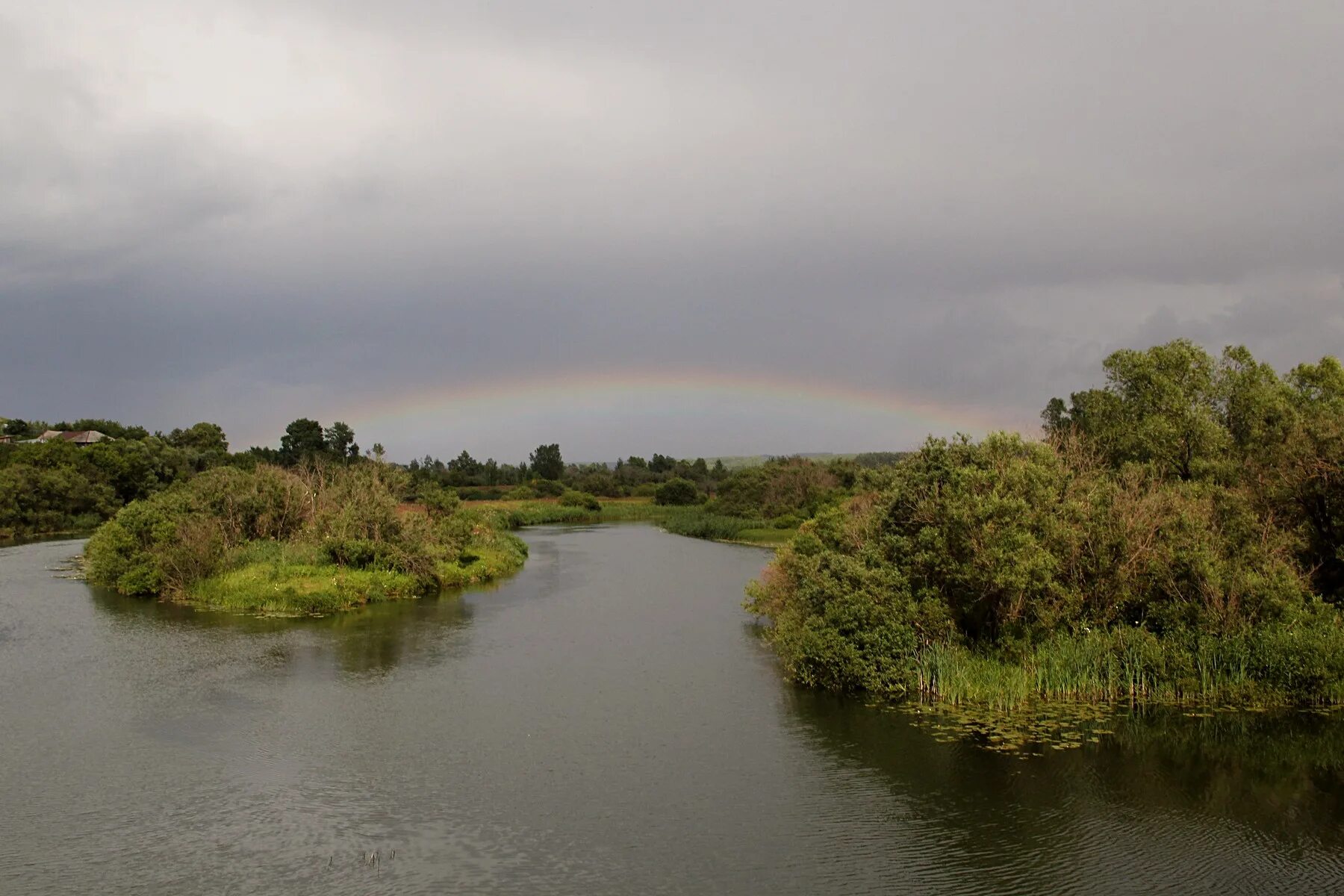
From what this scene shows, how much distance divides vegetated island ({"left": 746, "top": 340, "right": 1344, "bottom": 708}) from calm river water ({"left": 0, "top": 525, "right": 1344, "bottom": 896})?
1312 mm

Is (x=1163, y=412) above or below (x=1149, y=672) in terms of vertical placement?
above

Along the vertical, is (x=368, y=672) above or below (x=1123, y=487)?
below

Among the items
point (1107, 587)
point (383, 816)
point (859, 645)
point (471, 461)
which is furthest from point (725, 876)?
point (471, 461)

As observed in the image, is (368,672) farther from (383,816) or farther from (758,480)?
(758,480)

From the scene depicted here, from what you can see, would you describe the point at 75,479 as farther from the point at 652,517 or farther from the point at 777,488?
the point at 777,488

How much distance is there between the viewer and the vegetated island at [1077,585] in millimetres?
21422

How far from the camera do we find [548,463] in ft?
515

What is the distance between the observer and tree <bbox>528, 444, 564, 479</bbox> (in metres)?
155

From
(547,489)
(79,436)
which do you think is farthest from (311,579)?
(79,436)

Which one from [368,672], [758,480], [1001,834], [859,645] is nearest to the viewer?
[1001,834]

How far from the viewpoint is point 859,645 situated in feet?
74.2

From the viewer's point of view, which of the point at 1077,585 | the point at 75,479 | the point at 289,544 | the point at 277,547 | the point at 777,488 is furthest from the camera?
the point at 777,488

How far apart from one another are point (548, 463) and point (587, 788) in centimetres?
14131

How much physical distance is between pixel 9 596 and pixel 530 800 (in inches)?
1329
